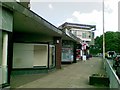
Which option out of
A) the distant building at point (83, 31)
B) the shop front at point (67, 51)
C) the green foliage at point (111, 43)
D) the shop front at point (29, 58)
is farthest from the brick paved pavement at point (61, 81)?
the green foliage at point (111, 43)

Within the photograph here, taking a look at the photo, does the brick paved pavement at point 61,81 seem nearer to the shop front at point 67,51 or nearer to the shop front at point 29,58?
the shop front at point 29,58

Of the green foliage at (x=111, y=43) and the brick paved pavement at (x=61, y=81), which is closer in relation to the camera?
the brick paved pavement at (x=61, y=81)

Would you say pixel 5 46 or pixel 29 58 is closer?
pixel 5 46

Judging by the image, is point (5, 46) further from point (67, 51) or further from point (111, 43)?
point (111, 43)

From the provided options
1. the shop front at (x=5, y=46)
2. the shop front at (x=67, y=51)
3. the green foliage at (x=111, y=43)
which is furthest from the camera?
the green foliage at (x=111, y=43)

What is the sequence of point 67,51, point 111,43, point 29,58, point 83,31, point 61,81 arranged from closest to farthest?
point 61,81, point 29,58, point 67,51, point 83,31, point 111,43

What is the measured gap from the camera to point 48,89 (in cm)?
1162

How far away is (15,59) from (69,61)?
16.6 metres

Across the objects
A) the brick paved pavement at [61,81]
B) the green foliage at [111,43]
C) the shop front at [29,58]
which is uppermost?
the green foliage at [111,43]

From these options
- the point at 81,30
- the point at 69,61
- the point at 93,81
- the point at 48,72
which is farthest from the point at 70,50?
the point at 81,30

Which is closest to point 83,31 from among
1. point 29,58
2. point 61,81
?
point 29,58

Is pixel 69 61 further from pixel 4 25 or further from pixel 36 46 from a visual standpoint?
pixel 4 25

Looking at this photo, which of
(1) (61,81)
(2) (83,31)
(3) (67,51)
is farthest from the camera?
(2) (83,31)

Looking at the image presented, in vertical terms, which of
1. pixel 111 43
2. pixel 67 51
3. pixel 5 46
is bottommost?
pixel 67 51
